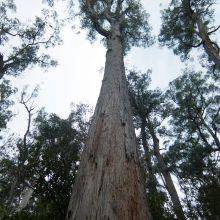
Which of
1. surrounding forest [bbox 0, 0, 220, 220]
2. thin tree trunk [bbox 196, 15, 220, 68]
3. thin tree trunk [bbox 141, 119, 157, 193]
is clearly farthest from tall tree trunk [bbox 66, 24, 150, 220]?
thin tree trunk [bbox 141, 119, 157, 193]

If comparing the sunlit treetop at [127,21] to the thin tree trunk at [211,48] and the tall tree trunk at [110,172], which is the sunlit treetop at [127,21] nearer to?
the thin tree trunk at [211,48]

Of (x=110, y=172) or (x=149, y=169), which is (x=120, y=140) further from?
(x=149, y=169)

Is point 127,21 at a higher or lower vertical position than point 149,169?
higher

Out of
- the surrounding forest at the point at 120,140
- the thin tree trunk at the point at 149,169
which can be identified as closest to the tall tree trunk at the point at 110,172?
the surrounding forest at the point at 120,140

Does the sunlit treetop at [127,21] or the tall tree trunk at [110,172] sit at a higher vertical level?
the sunlit treetop at [127,21]

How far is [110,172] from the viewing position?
109 inches

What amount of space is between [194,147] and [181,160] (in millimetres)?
1433

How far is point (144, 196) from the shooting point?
2.74 meters

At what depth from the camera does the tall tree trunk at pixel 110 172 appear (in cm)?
237

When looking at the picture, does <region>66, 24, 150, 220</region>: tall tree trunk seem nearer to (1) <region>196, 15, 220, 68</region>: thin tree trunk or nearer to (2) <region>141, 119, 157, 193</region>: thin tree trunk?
(1) <region>196, 15, 220, 68</region>: thin tree trunk

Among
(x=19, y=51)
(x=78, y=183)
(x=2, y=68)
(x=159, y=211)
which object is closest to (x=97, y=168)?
(x=78, y=183)

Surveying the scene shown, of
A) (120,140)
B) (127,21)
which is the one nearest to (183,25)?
(127,21)

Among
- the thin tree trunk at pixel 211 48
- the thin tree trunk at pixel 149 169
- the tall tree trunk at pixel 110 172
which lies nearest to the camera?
the tall tree trunk at pixel 110 172

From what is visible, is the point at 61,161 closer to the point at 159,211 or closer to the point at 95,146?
the point at 159,211
